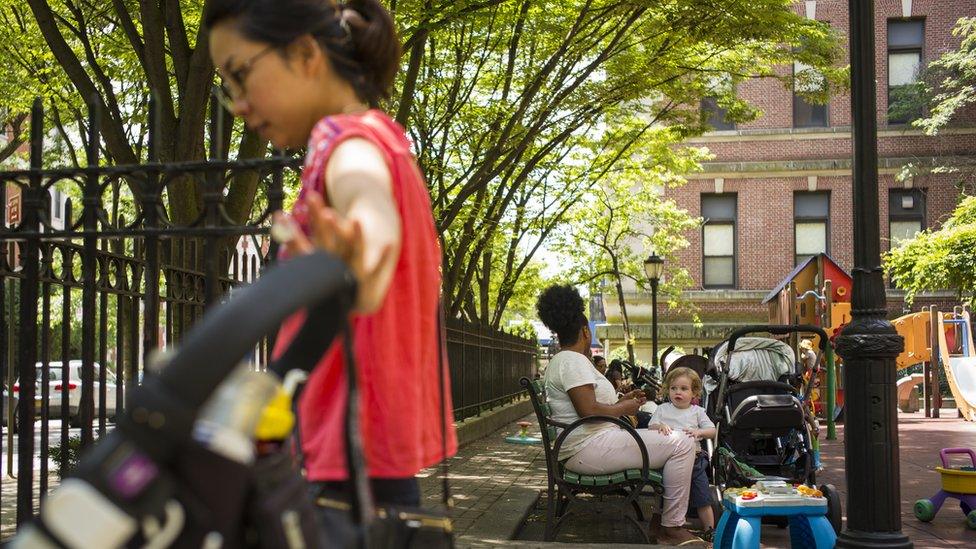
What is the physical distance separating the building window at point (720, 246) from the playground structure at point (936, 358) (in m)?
8.24

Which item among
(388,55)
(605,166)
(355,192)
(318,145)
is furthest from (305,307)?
(605,166)

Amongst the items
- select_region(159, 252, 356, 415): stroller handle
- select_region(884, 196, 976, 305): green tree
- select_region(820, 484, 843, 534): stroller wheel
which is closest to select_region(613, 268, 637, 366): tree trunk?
select_region(884, 196, 976, 305): green tree

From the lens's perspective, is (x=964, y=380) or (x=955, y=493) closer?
(x=955, y=493)

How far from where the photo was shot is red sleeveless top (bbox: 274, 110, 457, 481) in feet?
6.03

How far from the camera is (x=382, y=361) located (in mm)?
1855

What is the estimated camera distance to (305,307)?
1.35 m

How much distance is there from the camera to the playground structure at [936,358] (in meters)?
20.8

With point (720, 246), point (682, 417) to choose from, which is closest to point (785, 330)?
point (682, 417)

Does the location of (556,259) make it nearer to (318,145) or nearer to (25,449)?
(25,449)

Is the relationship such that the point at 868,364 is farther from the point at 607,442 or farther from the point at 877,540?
the point at 607,442

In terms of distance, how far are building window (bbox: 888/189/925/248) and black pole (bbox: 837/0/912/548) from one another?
28857 millimetres

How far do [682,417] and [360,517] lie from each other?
21.6ft

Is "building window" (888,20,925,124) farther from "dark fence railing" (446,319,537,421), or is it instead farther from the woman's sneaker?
the woman's sneaker

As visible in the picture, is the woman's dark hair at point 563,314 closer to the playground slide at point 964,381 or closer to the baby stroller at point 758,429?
the baby stroller at point 758,429
